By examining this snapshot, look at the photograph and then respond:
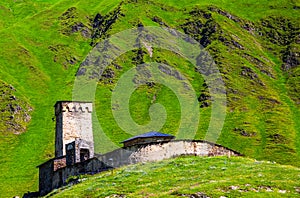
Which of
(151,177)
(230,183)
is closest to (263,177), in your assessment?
(230,183)

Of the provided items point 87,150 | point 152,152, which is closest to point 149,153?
point 152,152

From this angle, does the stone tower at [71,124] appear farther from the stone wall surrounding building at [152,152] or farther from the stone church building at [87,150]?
the stone wall surrounding building at [152,152]

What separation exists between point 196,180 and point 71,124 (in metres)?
37.1

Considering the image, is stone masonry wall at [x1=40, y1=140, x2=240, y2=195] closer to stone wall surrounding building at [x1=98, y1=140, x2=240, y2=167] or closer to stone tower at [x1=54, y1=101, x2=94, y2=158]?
stone wall surrounding building at [x1=98, y1=140, x2=240, y2=167]

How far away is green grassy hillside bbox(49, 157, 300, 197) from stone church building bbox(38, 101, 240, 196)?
9.12ft

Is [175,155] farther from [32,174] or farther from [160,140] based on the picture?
[32,174]

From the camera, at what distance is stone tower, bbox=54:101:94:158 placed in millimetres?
81125

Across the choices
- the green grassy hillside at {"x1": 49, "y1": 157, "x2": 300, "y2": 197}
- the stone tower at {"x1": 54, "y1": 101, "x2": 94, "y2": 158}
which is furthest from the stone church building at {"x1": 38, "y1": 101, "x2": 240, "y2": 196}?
the green grassy hillside at {"x1": 49, "y1": 157, "x2": 300, "y2": 197}

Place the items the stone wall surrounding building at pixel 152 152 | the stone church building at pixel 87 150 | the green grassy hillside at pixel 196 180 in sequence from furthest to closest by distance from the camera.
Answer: the stone church building at pixel 87 150
the stone wall surrounding building at pixel 152 152
the green grassy hillside at pixel 196 180

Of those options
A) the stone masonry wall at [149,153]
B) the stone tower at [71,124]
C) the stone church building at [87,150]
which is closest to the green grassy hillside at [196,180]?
the stone masonry wall at [149,153]

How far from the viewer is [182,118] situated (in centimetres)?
19625

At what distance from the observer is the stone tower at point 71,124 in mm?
81125

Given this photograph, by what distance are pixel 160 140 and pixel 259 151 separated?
374ft

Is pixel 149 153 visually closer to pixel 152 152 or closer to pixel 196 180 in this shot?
pixel 152 152
